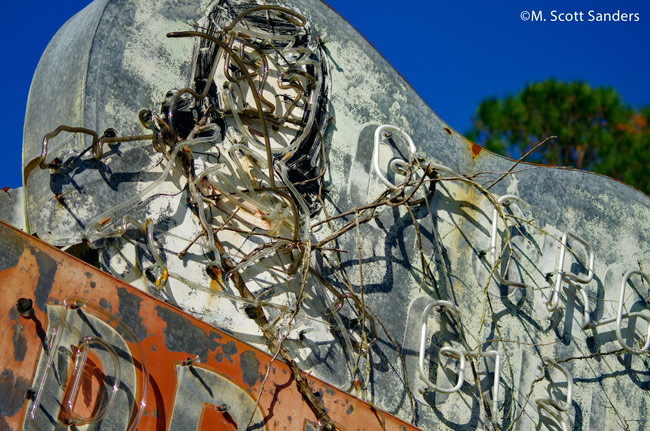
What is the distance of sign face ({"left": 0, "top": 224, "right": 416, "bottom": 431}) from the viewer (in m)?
4.09

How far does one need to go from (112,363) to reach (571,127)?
12945 millimetres

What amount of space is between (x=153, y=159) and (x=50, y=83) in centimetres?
79

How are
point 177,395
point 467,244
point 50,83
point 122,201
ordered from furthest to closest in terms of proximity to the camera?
point 467,244 < point 50,83 < point 122,201 < point 177,395

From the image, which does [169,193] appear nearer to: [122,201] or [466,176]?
[122,201]

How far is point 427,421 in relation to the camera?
5609 millimetres

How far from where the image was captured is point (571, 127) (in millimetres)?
16000

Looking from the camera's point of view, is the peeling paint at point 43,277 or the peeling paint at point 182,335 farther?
the peeling paint at point 182,335

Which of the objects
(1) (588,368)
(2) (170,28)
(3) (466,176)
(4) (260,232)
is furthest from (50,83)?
(1) (588,368)

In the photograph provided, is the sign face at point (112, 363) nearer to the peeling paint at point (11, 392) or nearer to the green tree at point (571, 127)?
the peeling paint at point (11, 392)

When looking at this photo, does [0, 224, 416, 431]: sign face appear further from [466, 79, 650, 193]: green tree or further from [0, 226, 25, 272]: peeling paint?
[466, 79, 650, 193]: green tree

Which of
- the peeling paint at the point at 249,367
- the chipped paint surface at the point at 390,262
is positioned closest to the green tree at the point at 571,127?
the chipped paint surface at the point at 390,262

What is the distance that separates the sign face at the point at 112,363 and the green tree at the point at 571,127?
11013 millimetres

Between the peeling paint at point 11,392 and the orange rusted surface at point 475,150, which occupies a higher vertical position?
the orange rusted surface at point 475,150

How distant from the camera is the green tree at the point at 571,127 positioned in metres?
15.3
